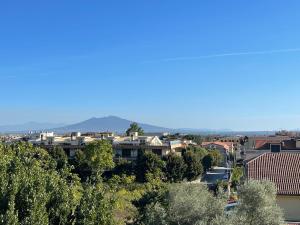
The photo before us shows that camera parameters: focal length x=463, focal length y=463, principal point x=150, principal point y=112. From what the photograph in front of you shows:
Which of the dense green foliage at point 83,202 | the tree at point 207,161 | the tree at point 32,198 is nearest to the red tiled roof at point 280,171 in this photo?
the dense green foliage at point 83,202

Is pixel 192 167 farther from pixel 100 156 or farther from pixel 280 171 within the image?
pixel 280 171

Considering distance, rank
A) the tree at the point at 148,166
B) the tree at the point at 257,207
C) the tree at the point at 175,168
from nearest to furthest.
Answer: the tree at the point at 257,207, the tree at the point at 148,166, the tree at the point at 175,168

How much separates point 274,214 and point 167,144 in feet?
184

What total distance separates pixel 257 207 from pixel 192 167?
45.7m

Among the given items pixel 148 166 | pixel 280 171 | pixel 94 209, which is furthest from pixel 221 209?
pixel 148 166

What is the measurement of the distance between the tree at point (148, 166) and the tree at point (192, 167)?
387 cm

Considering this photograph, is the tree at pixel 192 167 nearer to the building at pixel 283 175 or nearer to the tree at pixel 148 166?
the tree at pixel 148 166

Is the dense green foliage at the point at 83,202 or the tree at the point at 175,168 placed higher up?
the dense green foliage at the point at 83,202

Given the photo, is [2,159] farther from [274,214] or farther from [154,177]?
[154,177]

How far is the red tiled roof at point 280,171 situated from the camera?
25172 mm

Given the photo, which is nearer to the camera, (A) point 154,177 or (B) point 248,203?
(B) point 248,203

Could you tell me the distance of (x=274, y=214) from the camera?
16188 millimetres

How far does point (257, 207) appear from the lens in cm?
1664

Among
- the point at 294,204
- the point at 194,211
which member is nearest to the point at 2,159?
the point at 194,211
